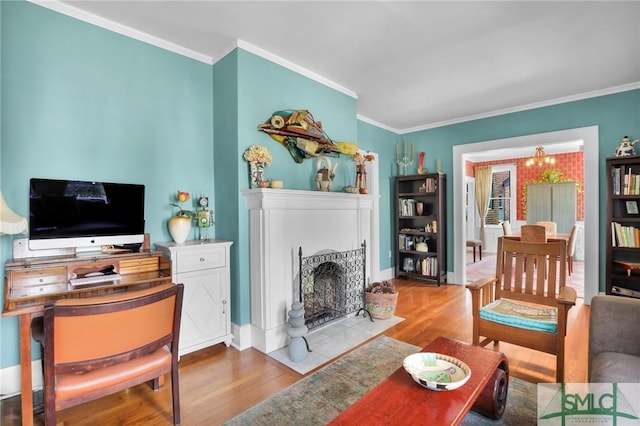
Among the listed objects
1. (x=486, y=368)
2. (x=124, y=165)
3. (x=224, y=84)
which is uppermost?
(x=224, y=84)

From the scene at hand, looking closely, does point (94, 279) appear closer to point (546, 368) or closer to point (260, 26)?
point (260, 26)

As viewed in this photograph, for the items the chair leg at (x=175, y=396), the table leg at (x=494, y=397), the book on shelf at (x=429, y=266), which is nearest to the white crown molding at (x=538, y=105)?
the book on shelf at (x=429, y=266)

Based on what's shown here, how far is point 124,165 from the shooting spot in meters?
2.53

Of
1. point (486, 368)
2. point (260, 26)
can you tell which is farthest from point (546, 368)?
point (260, 26)

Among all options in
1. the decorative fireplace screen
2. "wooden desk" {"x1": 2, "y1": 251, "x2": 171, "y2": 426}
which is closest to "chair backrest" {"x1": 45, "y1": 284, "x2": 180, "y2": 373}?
"wooden desk" {"x1": 2, "y1": 251, "x2": 171, "y2": 426}

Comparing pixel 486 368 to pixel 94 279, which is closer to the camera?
pixel 486 368

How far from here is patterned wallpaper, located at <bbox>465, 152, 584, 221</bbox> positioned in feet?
23.0

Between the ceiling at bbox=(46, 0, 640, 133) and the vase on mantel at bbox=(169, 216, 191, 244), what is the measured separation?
1.55 meters

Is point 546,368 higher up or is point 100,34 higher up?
point 100,34

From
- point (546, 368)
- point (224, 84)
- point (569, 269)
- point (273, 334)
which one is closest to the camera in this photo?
point (546, 368)

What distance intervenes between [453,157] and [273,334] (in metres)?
3.95

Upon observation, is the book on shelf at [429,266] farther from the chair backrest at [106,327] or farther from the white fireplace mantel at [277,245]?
the chair backrest at [106,327]

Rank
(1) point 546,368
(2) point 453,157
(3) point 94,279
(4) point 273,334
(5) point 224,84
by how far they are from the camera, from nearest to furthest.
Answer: (3) point 94,279, (1) point 546,368, (4) point 273,334, (5) point 224,84, (2) point 453,157

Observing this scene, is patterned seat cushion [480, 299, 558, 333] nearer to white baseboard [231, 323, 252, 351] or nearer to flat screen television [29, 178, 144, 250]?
white baseboard [231, 323, 252, 351]
